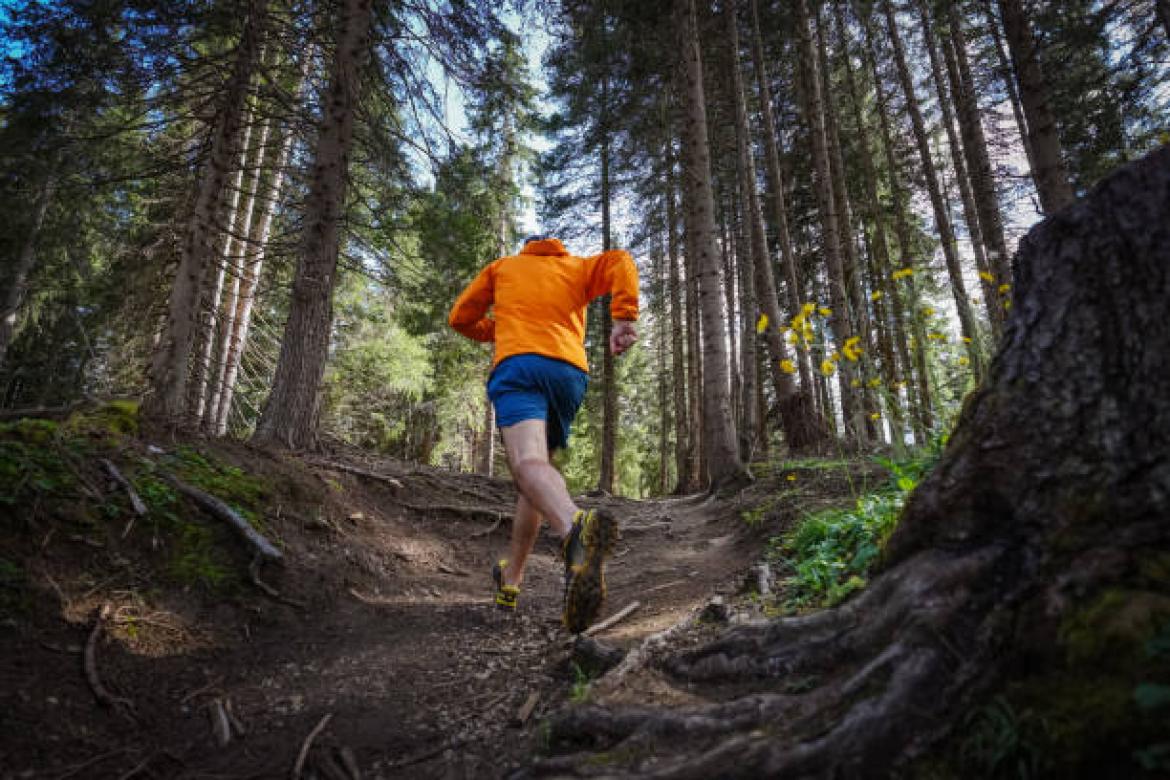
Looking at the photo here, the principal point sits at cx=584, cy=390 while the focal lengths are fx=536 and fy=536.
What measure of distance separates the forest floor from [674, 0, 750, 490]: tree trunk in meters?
3.38

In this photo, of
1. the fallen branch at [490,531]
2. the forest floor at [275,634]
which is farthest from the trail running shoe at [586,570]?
the fallen branch at [490,531]

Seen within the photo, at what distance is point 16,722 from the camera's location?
176cm

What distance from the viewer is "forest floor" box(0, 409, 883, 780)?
1806mm

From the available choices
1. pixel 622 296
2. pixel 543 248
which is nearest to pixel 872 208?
pixel 543 248

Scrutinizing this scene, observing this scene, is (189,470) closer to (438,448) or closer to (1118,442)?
(1118,442)

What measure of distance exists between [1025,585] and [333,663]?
2791 millimetres

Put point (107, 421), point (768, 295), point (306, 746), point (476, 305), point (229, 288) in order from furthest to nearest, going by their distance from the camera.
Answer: point (229, 288) < point (768, 295) < point (107, 421) < point (476, 305) < point (306, 746)

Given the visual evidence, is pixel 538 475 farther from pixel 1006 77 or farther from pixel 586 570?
pixel 1006 77

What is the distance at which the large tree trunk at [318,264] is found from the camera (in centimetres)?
536

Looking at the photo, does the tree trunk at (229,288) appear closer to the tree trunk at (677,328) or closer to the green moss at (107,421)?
the green moss at (107,421)

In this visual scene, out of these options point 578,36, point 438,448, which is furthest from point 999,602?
point 438,448

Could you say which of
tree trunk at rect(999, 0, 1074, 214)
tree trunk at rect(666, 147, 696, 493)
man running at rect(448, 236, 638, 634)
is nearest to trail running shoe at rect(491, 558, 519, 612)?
man running at rect(448, 236, 638, 634)

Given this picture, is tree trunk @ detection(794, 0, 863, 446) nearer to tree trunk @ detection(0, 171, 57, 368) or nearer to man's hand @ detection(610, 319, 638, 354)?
man's hand @ detection(610, 319, 638, 354)

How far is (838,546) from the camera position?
2717 millimetres
